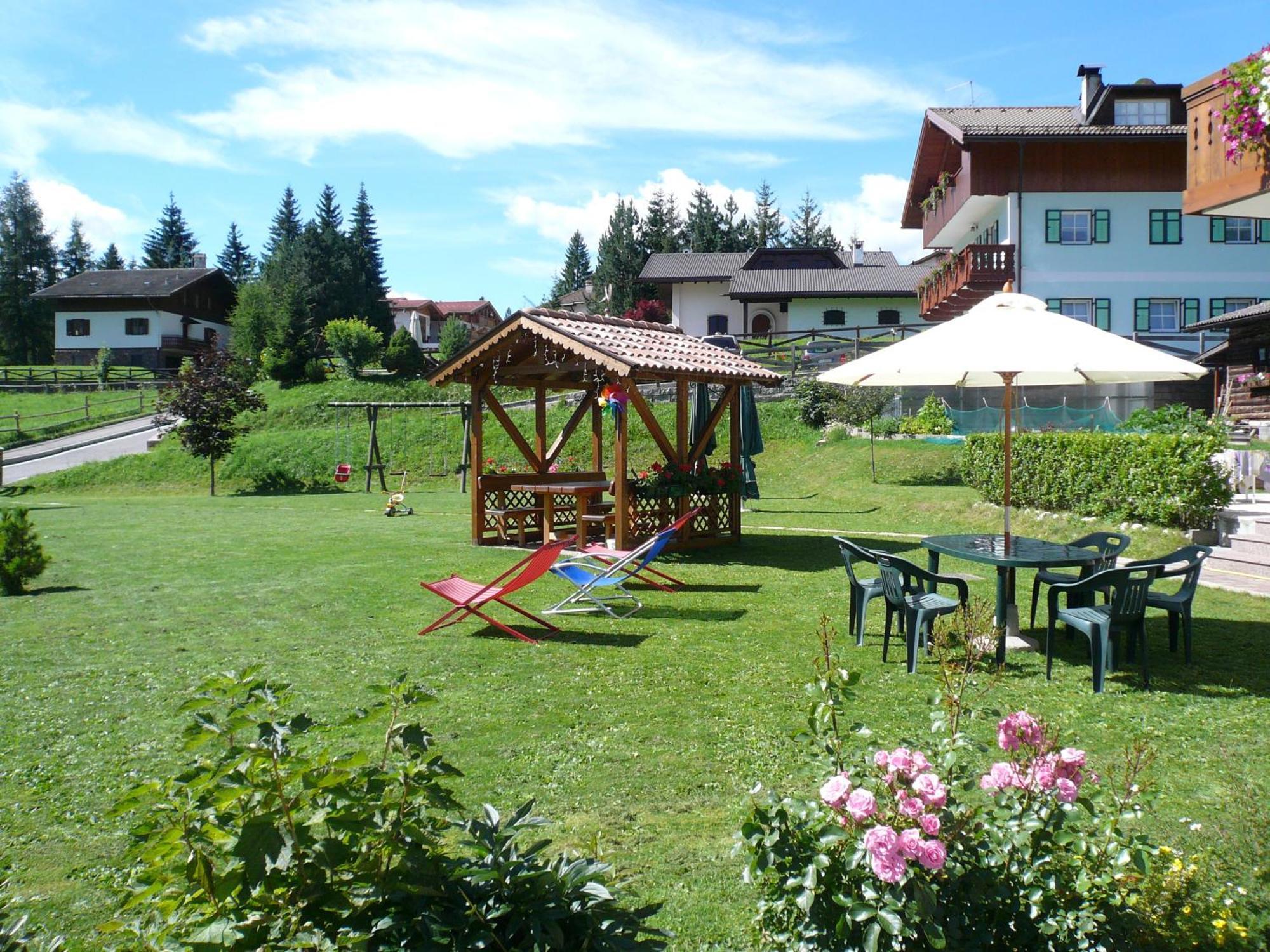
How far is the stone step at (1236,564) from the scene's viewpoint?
10.1 m

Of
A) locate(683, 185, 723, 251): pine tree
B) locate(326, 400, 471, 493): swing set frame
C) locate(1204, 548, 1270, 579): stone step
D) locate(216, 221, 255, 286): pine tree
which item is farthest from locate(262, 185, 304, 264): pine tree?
locate(1204, 548, 1270, 579): stone step

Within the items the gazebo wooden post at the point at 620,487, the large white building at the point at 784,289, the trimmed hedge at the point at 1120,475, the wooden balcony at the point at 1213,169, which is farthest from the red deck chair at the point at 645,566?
the large white building at the point at 784,289

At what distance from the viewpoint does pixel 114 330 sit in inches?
2174

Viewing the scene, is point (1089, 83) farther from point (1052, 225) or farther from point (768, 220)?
point (768, 220)

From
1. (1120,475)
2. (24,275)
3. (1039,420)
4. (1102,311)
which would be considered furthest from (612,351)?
(24,275)

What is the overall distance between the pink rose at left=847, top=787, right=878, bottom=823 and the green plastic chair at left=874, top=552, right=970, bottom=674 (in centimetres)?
415

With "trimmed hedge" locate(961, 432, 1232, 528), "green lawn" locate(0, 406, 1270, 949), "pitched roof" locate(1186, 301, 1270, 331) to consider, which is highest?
"pitched roof" locate(1186, 301, 1270, 331)

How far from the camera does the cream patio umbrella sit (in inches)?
251

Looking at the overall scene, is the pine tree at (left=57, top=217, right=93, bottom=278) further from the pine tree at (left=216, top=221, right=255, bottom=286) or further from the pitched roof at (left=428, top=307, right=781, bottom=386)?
the pitched roof at (left=428, top=307, right=781, bottom=386)

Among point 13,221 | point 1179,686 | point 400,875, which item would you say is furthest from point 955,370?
point 13,221

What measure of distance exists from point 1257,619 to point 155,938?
858cm

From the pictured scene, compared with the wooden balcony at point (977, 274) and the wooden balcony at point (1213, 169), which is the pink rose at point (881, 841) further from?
the wooden balcony at point (977, 274)

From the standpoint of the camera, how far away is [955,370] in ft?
21.7

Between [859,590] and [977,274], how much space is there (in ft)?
76.7
